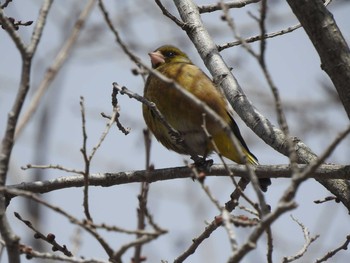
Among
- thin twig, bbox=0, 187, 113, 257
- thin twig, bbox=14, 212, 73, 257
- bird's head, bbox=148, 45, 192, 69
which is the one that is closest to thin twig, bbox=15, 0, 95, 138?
thin twig, bbox=0, 187, 113, 257

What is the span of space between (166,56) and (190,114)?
1.29 meters

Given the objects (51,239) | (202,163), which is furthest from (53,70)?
(202,163)

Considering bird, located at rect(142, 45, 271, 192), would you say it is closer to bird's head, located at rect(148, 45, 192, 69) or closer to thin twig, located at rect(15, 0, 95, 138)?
bird's head, located at rect(148, 45, 192, 69)

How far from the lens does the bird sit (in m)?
4.57

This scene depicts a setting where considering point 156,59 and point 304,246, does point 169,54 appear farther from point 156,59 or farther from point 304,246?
point 304,246

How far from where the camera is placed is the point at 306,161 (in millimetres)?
3938

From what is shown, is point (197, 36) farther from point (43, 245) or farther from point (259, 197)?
point (259, 197)

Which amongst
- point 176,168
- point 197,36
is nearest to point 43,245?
point 176,168

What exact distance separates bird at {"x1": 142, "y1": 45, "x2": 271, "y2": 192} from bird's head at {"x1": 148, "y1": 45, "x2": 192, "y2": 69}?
0.54m

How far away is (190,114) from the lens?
455 cm

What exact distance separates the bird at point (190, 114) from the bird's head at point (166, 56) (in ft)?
1.76

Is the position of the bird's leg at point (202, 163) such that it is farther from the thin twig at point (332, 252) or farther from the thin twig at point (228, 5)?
the thin twig at point (228, 5)

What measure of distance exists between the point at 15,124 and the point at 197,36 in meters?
2.71

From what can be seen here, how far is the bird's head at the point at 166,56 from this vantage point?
18.5 feet
